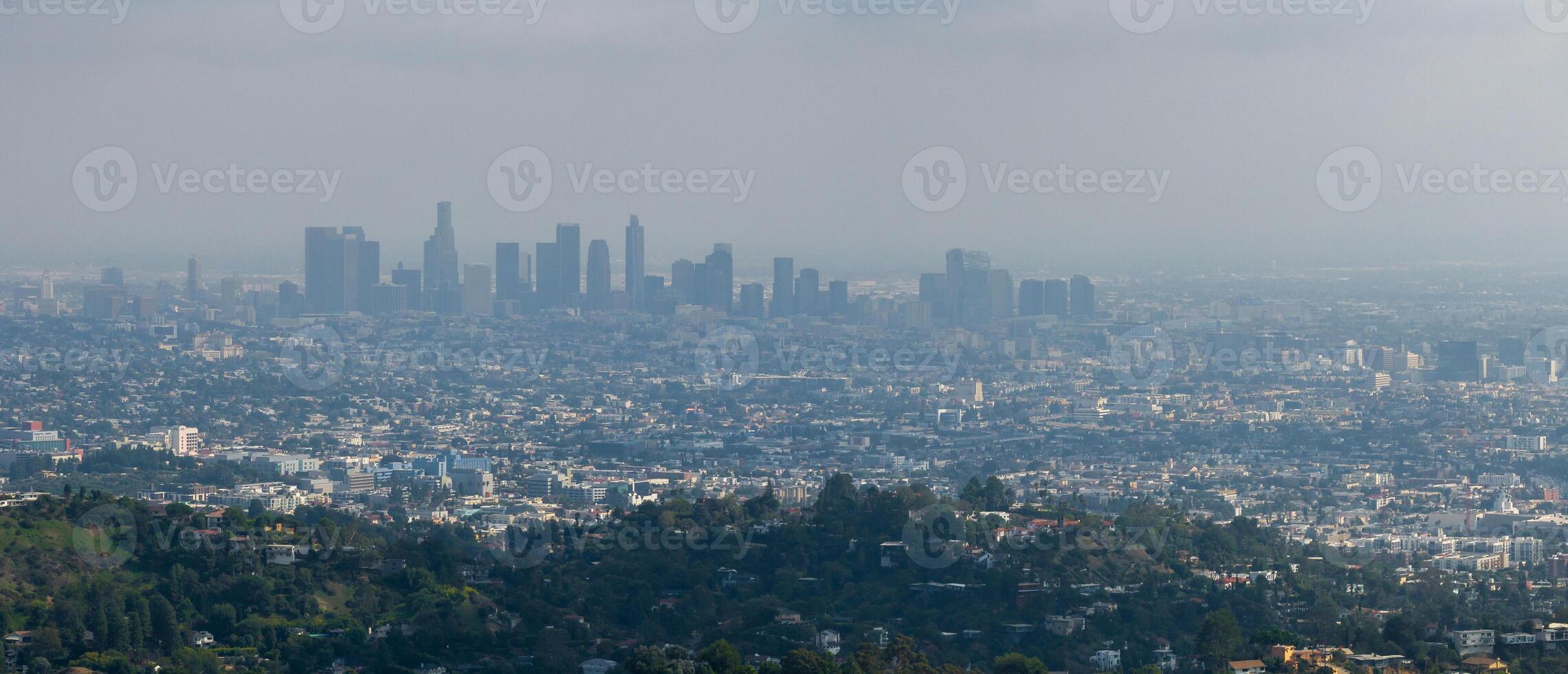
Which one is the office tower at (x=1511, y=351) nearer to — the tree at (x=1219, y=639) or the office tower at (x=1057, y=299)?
the office tower at (x=1057, y=299)

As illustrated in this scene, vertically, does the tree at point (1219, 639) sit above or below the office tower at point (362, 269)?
below

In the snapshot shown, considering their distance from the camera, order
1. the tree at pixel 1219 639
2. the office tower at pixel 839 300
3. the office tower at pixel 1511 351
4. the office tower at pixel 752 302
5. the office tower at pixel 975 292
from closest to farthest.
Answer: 1. the tree at pixel 1219 639
2. the office tower at pixel 1511 351
3. the office tower at pixel 975 292
4. the office tower at pixel 752 302
5. the office tower at pixel 839 300

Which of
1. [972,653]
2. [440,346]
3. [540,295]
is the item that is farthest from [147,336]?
[972,653]

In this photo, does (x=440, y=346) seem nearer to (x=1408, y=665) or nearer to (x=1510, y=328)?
Answer: (x=1510, y=328)

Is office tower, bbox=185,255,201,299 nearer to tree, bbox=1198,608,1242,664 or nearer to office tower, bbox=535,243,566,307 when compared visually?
office tower, bbox=535,243,566,307

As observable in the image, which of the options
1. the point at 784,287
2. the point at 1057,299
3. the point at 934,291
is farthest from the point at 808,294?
the point at 1057,299

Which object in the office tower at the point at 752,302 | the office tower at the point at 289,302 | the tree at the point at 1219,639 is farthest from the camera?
the office tower at the point at 289,302

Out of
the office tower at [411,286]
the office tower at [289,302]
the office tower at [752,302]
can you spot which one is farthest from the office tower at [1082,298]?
the office tower at [289,302]
